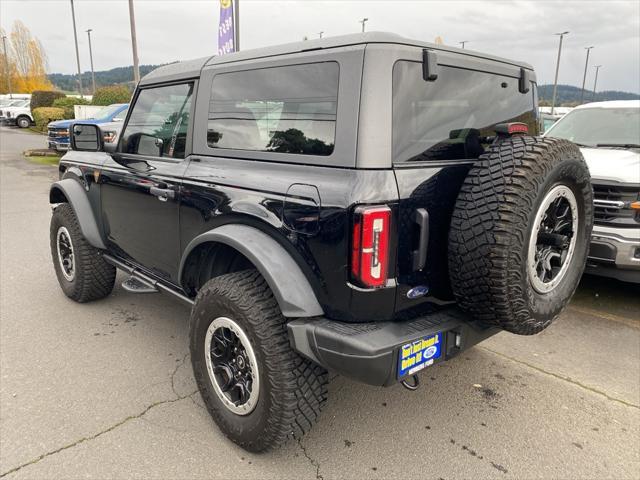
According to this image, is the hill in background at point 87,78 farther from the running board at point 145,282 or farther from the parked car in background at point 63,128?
the running board at point 145,282

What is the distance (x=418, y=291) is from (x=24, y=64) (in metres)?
69.3

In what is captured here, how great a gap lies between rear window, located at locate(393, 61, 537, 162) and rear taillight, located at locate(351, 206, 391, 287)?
29cm

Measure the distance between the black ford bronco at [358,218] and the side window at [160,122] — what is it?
0.69 ft

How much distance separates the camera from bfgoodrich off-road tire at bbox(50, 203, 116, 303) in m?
4.09

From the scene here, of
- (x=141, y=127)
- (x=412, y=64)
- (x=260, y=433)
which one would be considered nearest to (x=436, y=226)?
(x=412, y=64)

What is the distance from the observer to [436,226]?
221 cm

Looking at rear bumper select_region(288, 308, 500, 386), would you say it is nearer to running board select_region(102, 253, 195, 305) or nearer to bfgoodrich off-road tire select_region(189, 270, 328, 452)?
bfgoodrich off-road tire select_region(189, 270, 328, 452)

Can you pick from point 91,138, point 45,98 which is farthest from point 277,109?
point 45,98

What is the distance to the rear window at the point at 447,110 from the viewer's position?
2152 mm

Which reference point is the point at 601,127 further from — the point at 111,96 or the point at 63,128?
the point at 111,96

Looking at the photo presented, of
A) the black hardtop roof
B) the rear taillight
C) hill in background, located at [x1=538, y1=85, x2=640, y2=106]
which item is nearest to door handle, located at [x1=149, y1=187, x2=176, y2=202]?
the black hardtop roof

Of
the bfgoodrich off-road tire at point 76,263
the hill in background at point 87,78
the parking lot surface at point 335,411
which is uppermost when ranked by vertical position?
the hill in background at point 87,78

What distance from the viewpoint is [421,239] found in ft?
6.95

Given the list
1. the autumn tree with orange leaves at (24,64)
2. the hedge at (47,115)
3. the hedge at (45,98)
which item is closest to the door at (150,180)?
the hedge at (47,115)
